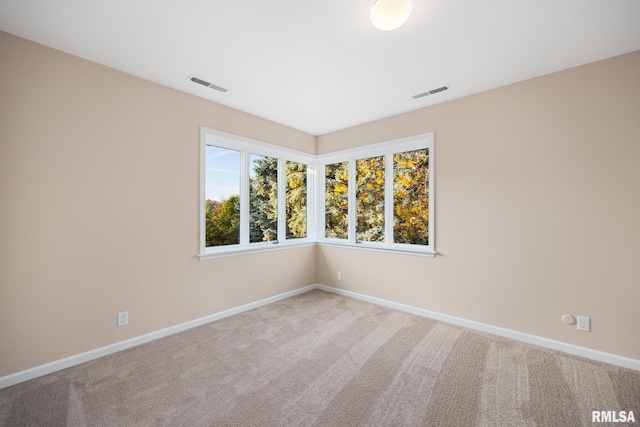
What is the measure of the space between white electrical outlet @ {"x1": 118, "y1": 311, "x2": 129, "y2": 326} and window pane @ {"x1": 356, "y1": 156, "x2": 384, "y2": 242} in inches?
Result: 121

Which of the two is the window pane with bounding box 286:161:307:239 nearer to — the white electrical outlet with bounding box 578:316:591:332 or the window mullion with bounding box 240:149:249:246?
the window mullion with bounding box 240:149:249:246

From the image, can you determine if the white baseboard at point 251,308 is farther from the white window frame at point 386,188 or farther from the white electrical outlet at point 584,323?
the white window frame at point 386,188

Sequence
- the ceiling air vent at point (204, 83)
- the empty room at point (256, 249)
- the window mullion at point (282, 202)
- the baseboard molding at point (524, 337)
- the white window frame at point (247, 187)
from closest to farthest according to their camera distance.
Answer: the empty room at point (256, 249) → the baseboard molding at point (524, 337) → the ceiling air vent at point (204, 83) → the white window frame at point (247, 187) → the window mullion at point (282, 202)

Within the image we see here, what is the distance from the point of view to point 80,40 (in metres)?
2.18

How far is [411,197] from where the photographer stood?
3.72 m

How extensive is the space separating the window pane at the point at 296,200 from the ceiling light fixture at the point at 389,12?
289 cm

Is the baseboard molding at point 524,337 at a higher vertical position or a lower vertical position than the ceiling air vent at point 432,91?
lower

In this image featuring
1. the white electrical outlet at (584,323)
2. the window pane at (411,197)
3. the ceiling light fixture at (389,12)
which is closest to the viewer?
the ceiling light fixture at (389,12)

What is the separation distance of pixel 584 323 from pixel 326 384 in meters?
2.43

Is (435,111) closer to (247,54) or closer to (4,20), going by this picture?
(247,54)

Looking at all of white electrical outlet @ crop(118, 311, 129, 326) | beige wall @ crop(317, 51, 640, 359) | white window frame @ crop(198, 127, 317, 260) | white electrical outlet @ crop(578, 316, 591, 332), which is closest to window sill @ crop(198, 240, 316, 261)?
white window frame @ crop(198, 127, 317, 260)

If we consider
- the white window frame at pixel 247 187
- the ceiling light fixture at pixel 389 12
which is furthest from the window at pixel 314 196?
the ceiling light fixture at pixel 389 12

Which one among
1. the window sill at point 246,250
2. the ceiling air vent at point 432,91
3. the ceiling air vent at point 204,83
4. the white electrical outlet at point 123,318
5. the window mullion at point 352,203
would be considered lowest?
the white electrical outlet at point 123,318

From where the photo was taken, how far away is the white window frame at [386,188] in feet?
11.3
